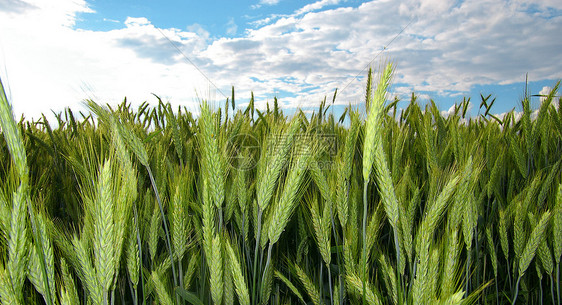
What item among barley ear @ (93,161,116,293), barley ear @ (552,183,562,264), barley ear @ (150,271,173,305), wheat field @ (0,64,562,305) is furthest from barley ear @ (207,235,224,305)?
barley ear @ (552,183,562,264)

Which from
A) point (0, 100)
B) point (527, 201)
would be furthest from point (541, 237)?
point (0, 100)

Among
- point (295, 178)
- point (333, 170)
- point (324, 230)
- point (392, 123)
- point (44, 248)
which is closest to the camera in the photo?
point (44, 248)

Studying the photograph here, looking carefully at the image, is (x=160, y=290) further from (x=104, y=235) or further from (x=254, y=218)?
(x=254, y=218)

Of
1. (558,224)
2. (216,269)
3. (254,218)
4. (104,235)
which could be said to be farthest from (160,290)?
(558,224)

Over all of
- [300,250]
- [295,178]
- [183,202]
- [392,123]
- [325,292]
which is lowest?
[325,292]

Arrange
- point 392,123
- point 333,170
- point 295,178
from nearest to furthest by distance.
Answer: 1. point 295,178
2. point 333,170
3. point 392,123

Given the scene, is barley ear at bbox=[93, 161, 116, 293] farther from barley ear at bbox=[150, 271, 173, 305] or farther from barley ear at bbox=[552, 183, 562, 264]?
barley ear at bbox=[552, 183, 562, 264]

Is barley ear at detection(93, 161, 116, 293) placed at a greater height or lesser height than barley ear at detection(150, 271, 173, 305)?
greater

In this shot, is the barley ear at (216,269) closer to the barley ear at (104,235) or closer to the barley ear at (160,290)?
the barley ear at (160,290)

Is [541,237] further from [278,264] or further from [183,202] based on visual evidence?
[183,202]

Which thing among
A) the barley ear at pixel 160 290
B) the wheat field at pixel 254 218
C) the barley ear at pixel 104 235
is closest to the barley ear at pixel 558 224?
the wheat field at pixel 254 218

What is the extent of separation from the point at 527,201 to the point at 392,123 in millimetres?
829

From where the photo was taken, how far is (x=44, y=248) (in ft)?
3.50

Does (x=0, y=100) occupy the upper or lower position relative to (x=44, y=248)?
upper
